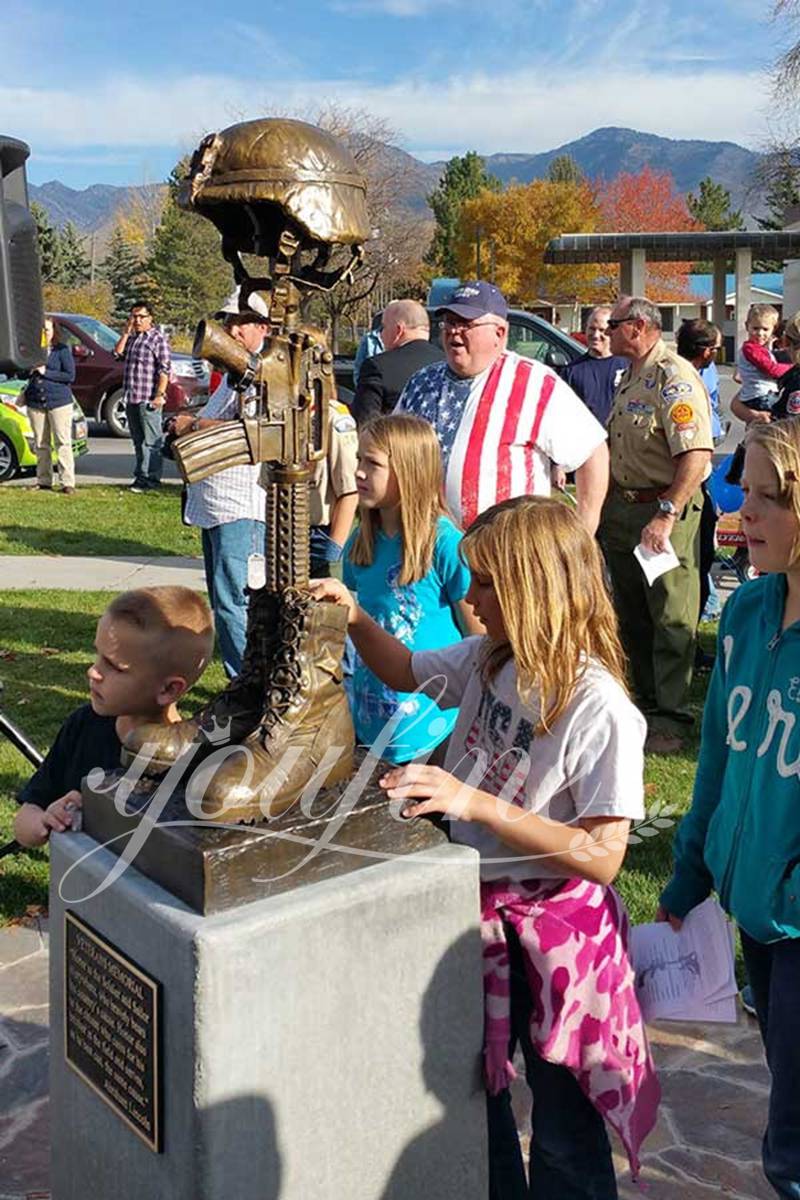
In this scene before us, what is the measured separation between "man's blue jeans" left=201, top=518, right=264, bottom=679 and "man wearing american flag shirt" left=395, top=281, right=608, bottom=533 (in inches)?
55.4

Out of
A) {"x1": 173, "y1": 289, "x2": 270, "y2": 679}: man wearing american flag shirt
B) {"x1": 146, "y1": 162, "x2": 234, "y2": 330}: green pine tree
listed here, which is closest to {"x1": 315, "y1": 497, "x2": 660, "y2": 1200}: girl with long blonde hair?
{"x1": 173, "y1": 289, "x2": 270, "y2": 679}: man wearing american flag shirt

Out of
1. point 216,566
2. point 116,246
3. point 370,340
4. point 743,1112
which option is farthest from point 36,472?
point 116,246

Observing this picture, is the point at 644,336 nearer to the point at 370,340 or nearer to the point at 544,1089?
the point at 370,340

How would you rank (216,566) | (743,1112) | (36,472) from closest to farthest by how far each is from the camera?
(743,1112)
(216,566)
(36,472)

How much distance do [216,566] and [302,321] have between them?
3.35 metres

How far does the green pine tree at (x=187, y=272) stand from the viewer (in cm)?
4812

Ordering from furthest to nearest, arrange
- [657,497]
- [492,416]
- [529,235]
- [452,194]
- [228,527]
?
[452,194] < [529,235] < [657,497] < [228,527] < [492,416]

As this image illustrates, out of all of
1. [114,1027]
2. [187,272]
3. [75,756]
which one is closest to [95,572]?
[75,756]

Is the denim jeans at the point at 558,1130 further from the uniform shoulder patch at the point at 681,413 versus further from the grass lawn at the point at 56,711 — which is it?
the uniform shoulder patch at the point at 681,413

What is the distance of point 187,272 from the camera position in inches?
1903

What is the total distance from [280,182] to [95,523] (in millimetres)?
10624

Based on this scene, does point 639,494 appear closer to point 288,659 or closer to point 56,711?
point 56,711

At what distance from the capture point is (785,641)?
7.86 ft

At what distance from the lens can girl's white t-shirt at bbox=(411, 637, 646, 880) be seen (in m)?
2.30
